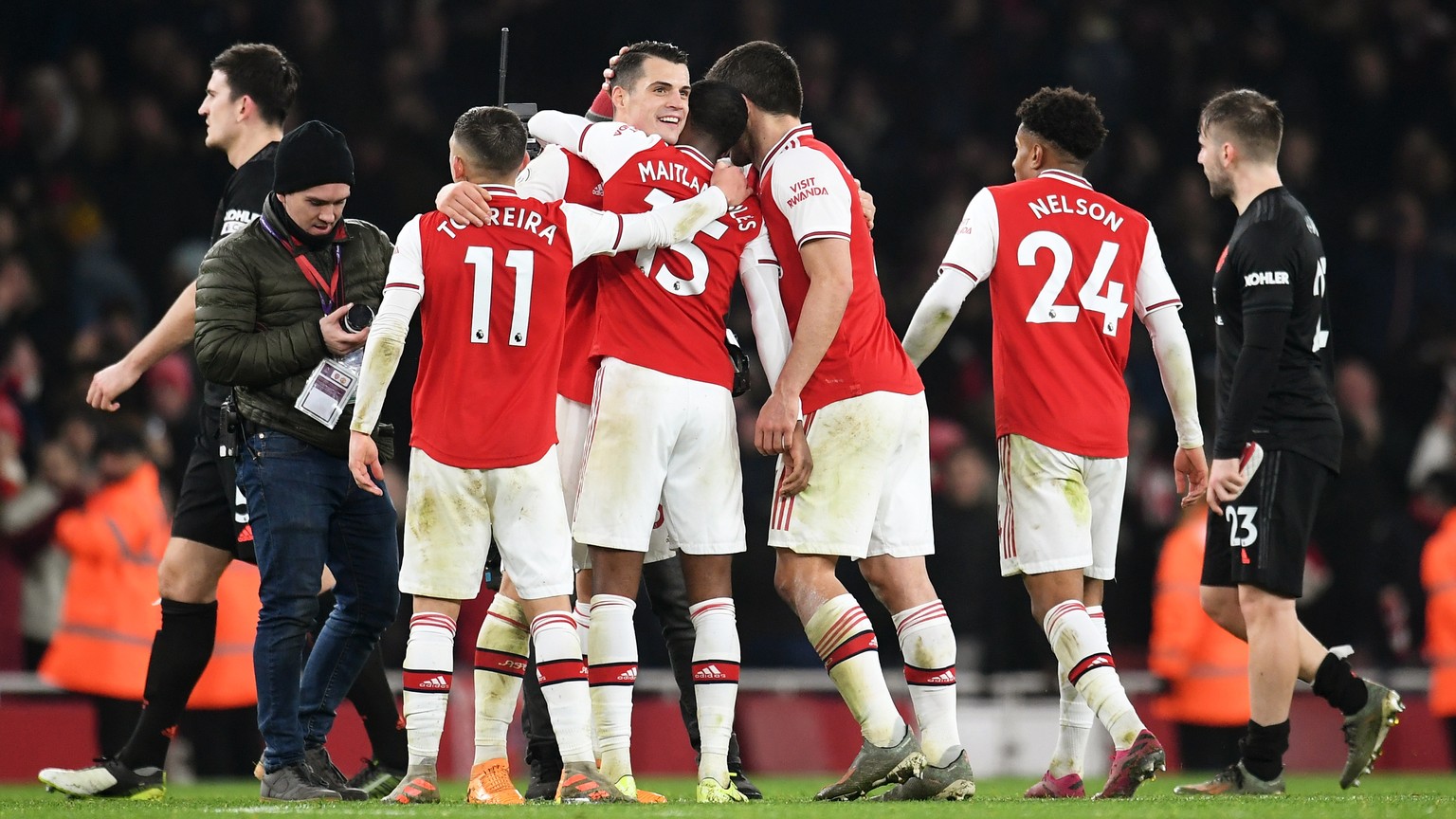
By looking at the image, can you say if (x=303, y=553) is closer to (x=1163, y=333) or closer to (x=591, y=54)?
(x=1163, y=333)

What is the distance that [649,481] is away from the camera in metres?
5.92

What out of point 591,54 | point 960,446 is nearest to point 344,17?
point 591,54

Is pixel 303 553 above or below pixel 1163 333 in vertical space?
below

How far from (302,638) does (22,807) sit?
1.15 m

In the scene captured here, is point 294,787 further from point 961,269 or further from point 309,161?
point 961,269

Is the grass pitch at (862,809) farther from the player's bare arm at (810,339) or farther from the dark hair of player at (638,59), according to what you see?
the dark hair of player at (638,59)

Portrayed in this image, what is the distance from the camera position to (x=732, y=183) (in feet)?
20.2

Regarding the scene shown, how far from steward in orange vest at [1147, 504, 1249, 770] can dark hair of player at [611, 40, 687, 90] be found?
528cm

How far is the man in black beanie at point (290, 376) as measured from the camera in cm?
600

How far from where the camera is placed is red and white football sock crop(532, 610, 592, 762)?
5660mm

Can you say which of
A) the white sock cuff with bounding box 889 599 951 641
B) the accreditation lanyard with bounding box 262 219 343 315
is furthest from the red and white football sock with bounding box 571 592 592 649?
the accreditation lanyard with bounding box 262 219 343 315

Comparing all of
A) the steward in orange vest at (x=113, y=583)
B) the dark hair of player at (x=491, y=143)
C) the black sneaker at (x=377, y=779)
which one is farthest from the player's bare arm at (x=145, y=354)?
the steward in orange vest at (x=113, y=583)

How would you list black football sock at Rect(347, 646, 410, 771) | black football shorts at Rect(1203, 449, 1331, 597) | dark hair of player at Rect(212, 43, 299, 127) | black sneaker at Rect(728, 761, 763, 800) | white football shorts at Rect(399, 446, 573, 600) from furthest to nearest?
dark hair of player at Rect(212, 43, 299, 127) < black football sock at Rect(347, 646, 410, 771) < black sneaker at Rect(728, 761, 763, 800) < black football shorts at Rect(1203, 449, 1331, 597) < white football shorts at Rect(399, 446, 573, 600)

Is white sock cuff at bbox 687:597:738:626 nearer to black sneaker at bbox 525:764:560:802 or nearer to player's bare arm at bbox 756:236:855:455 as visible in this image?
player's bare arm at bbox 756:236:855:455
